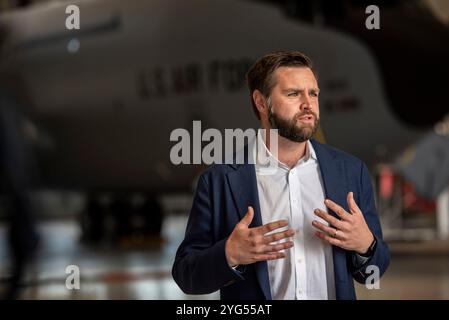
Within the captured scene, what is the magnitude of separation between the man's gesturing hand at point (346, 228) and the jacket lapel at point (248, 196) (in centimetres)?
10

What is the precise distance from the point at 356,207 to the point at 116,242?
7.64 m

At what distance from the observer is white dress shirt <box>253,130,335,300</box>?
1.11 meters

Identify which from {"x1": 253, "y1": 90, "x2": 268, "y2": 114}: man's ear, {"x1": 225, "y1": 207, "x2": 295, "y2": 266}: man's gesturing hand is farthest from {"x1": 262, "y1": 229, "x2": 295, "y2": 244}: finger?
{"x1": 253, "y1": 90, "x2": 268, "y2": 114}: man's ear

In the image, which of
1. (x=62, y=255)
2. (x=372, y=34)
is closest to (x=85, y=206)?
(x=62, y=255)

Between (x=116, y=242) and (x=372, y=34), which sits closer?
(x=372, y=34)

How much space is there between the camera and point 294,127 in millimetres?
1107

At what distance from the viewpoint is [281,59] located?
3.68 ft

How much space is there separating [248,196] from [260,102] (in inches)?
5.6

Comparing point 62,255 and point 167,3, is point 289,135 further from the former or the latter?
point 62,255

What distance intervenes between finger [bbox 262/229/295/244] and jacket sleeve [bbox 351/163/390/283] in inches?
6.3

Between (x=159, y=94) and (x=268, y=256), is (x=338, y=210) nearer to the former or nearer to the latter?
(x=268, y=256)

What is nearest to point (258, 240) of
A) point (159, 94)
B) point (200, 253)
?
point (200, 253)

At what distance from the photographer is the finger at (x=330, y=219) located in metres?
1.04

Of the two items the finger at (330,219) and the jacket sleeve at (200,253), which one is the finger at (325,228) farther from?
the jacket sleeve at (200,253)
